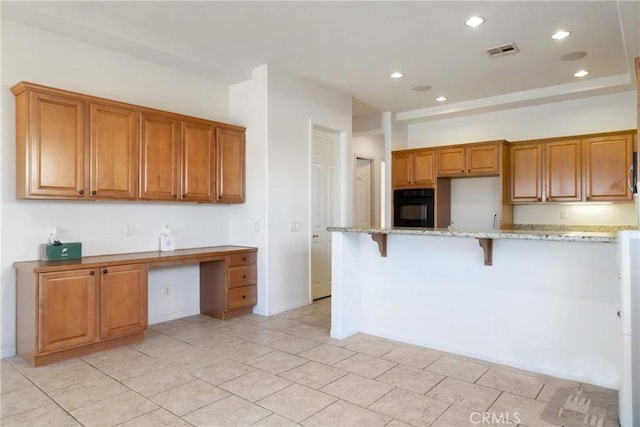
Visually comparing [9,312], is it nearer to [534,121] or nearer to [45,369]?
[45,369]

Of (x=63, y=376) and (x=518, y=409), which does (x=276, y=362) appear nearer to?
(x=63, y=376)

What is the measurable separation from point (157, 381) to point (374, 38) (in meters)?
3.58

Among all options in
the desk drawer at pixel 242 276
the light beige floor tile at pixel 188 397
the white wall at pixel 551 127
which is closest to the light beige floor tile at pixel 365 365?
the light beige floor tile at pixel 188 397

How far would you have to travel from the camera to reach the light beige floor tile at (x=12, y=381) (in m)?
2.78

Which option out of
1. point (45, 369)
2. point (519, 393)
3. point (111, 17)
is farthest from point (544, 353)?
point (111, 17)

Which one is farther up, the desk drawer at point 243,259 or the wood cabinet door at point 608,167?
the wood cabinet door at point 608,167

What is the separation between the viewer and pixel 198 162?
4.44 m

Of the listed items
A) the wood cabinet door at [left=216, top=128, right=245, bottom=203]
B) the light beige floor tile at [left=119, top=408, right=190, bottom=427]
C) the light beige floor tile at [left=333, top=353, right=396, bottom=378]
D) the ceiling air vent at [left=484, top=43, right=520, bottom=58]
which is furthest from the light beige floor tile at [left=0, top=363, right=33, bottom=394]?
the ceiling air vent at [left=484, top=43, right=520, bottom=58]

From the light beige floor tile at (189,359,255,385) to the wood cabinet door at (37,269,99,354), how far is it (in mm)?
1046

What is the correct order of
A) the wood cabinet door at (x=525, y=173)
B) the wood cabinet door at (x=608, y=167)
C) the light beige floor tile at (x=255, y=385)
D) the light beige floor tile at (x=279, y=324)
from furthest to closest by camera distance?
the wood cabinet door at (x=525, y=173), the wood cabinet door at (x=608, y=167), the light beige floor tile at (x=279, y=324), the light beige floor tile at (x=255, y=385)

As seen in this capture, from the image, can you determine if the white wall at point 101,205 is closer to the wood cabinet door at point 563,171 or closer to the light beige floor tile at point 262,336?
the light beige floor tile at point 262,336

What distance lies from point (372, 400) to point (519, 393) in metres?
0.99

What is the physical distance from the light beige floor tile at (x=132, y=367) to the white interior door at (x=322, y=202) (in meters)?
2.55

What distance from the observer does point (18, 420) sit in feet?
7.74
